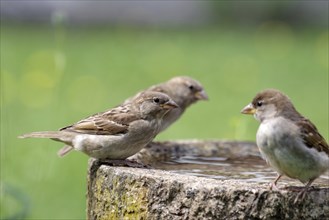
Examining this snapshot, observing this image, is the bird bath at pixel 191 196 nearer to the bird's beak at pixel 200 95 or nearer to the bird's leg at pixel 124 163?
the bird's leg at pixel 124 163

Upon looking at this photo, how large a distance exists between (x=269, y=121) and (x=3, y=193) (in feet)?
5.32

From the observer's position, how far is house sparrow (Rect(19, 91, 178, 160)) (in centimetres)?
519

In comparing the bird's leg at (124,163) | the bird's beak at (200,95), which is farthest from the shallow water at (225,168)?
the bird's beak at (200,95)

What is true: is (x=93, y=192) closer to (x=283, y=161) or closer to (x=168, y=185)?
(x=168, y=185)

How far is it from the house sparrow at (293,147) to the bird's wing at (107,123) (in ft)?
3.76

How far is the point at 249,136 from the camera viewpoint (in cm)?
926

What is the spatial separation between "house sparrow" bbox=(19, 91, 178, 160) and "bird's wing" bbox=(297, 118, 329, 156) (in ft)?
3.94

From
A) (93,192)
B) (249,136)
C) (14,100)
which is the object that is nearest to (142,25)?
(14,100)

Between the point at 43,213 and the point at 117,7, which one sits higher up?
the point at 117,7

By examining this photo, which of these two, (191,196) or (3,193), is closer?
(191,196)

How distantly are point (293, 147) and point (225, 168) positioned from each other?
1176 millimetres

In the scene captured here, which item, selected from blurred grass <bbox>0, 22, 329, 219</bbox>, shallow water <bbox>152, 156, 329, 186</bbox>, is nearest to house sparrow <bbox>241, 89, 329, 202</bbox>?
shallow water <bbox>152, 156, 329, 186</bbox>

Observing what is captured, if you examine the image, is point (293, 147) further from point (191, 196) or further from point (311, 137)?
point (191, 196)

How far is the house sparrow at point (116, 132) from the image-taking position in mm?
5191
